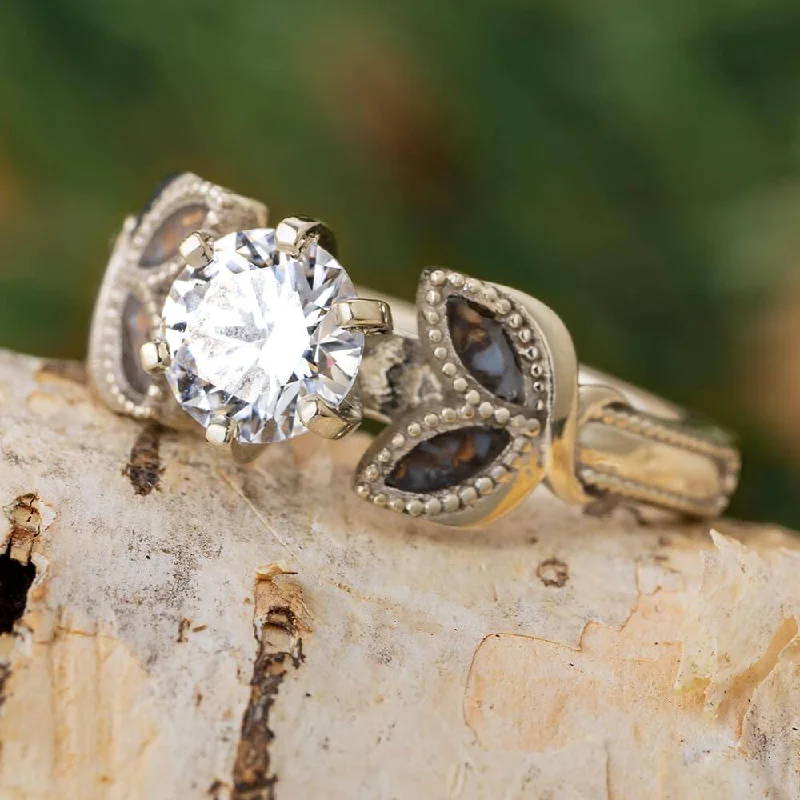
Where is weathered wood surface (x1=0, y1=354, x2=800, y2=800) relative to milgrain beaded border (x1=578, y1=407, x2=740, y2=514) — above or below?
below

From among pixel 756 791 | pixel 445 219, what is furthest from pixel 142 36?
pixel 756 791

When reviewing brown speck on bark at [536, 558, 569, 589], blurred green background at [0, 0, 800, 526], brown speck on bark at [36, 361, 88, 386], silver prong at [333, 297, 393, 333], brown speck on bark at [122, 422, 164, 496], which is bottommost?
brown speck on bark at [536, 558, 569, 589]

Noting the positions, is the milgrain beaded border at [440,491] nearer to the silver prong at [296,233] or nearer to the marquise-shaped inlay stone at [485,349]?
the marquise-shaped inlay stone at [485,349]

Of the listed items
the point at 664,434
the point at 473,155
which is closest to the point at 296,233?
the point at 664,434

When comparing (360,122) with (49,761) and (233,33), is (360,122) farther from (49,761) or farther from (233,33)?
(49,761)

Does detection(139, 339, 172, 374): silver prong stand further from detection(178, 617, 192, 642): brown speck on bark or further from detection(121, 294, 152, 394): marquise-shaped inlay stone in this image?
detection(178, 617, 192, 642): brown speck on bark

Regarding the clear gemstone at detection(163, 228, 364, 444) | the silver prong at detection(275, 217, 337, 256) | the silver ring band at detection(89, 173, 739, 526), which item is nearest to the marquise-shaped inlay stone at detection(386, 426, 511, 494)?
the silver ring band at detection(89, 173, 739, 526)

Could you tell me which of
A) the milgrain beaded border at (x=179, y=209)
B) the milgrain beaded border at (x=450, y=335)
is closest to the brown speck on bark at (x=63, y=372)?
the milgrain beaded border at (x=179, y=209)

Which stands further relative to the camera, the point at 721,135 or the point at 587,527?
the point at 721,135
